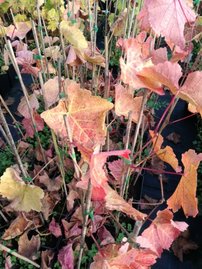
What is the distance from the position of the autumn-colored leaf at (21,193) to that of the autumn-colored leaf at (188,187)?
0.32m

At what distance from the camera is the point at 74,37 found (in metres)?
0.80

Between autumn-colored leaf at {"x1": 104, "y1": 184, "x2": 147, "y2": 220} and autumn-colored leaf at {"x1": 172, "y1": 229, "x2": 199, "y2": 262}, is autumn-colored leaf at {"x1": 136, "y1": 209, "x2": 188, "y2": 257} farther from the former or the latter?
autumn-colored leaf at {"x1": 172, "y1": 229, "x2": 199, "y2": 262}

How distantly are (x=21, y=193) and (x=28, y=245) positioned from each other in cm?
27

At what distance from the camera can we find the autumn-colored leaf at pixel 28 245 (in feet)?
3.02

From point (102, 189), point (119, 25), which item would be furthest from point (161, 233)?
point (119, 25)

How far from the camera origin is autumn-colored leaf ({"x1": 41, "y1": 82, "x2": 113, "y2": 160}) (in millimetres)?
558

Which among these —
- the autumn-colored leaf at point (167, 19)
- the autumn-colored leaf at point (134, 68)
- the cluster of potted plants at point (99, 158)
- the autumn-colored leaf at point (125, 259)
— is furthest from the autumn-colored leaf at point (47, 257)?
the autumn-colored leaf at point (167, 19)

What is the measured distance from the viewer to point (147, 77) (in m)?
0.51

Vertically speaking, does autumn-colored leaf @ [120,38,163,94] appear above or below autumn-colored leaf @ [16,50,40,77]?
above

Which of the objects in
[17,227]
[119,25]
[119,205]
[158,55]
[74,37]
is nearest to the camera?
[119,205]

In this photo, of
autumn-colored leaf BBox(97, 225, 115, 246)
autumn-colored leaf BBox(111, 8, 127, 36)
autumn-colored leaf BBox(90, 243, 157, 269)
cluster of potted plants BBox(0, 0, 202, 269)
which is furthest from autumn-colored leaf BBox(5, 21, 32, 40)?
autumn-colored leaf BBox(90, 243, 157, 269)

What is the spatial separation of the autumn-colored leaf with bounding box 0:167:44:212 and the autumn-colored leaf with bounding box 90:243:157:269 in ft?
0.63

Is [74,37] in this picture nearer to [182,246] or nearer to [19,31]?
[19,31]

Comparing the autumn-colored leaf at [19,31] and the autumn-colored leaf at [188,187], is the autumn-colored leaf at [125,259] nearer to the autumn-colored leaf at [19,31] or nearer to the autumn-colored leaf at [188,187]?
the autumn-colored leaf at [188,187]
